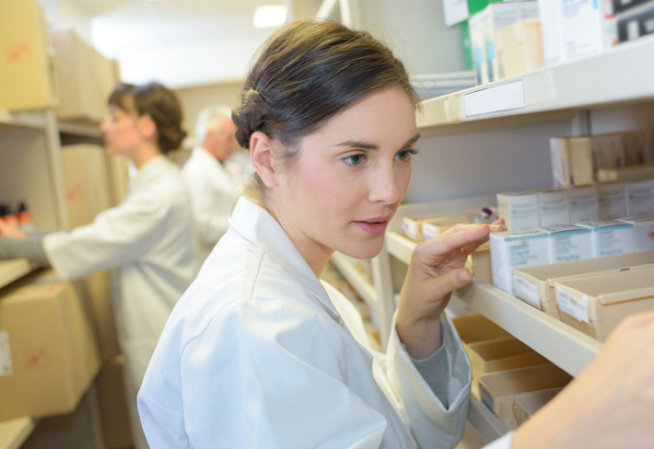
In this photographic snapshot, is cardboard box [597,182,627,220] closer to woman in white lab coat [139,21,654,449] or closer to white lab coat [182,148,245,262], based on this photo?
woman in white lab coat [139,21,654,449]

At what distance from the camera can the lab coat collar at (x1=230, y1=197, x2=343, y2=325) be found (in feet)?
3.08

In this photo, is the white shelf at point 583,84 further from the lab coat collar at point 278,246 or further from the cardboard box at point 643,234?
the lab coat collar at point 278,246

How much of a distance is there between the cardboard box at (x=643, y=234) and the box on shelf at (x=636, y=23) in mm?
359

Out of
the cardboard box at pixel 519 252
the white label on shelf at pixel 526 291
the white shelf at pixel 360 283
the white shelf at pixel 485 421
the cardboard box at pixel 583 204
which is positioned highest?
the cardboard box at pixel 583 204

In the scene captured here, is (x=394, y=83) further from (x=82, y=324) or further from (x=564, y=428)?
(x=82, y=324)

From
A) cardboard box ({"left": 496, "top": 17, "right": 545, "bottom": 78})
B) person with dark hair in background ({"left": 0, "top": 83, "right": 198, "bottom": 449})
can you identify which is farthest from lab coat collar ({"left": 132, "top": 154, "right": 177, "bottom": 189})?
cardboard box ({"left": 496, "top": 17, "right": 545, "bottom": 78})

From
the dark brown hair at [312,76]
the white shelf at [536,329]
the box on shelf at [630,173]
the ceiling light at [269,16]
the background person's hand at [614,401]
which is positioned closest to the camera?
the background person's hand at [614,401]

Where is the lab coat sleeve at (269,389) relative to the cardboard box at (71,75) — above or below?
below

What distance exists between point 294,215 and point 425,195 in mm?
672

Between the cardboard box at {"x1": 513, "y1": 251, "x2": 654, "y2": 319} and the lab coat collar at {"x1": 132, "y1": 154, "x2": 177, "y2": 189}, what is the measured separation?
2.08 m

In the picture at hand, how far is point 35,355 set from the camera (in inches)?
77.4

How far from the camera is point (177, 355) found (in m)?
0.83

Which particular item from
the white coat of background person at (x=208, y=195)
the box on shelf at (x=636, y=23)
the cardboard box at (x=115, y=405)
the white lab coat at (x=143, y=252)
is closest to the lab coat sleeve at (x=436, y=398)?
the box on shelf at (x=636, y=23)

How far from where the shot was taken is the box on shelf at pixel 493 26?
3.48ft
